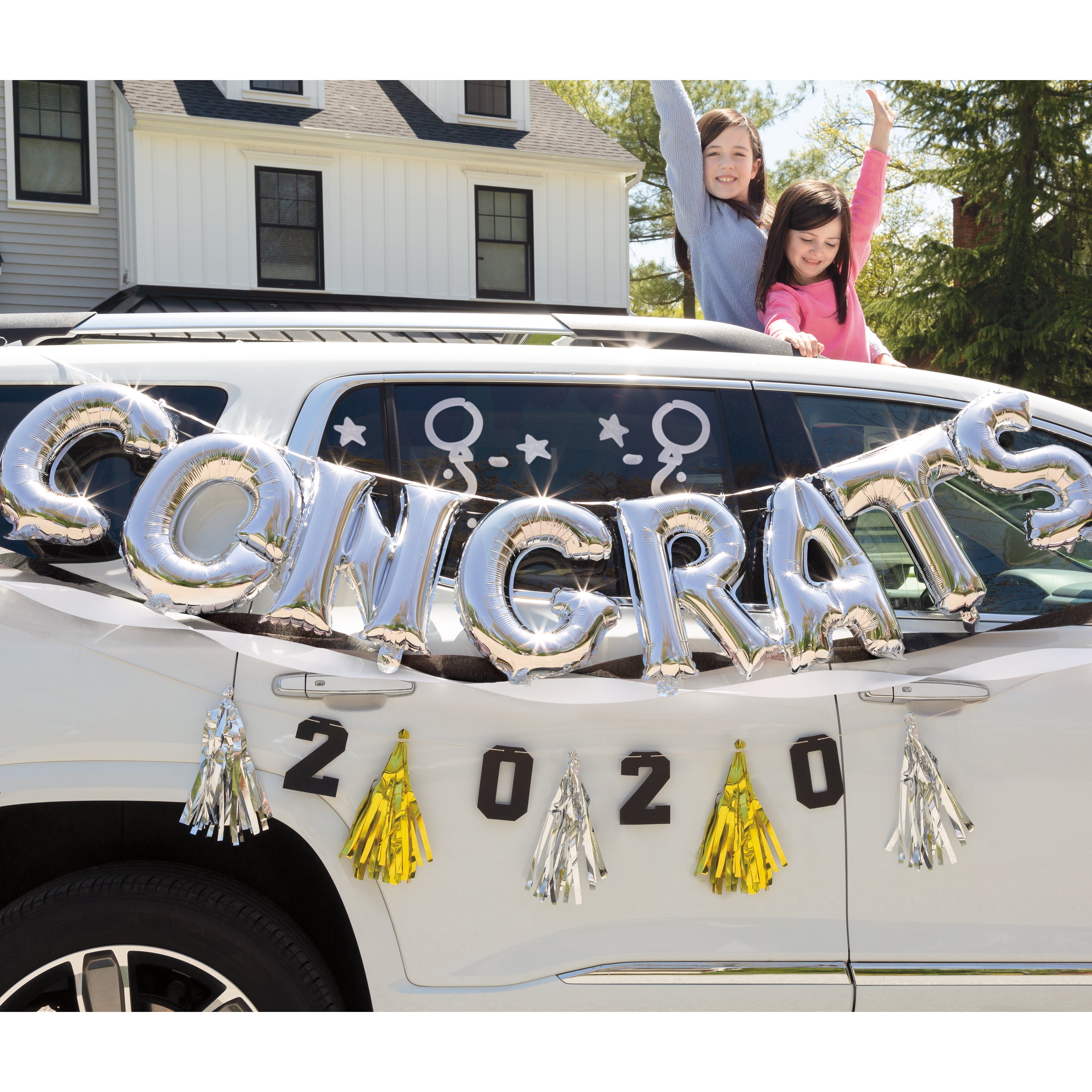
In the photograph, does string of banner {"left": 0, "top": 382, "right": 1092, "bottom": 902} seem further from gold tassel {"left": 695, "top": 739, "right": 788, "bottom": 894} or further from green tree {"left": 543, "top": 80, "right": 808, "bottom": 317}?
green tree {"left": 543, "top": 80, "right": 808, "bottom": 317}

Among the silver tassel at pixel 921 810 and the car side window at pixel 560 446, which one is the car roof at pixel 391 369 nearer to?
the car side window at pixel 560 446

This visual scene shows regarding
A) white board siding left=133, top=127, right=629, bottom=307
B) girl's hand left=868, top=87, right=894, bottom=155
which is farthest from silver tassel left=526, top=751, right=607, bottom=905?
white board siding left=133, top=127, right=629, bottom=307

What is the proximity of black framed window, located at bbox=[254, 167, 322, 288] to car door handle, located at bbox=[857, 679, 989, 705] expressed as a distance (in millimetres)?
12423

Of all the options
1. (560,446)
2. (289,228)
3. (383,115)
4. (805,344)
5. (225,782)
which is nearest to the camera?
(225,782)

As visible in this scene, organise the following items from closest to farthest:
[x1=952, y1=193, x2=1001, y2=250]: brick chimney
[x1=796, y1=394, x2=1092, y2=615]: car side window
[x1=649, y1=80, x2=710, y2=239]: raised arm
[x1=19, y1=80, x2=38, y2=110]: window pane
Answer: [x1=796, y1=394, x2=1092, y2=615]: car side window < [x1=649, y1=80, x2=710, y2=239]: raised arm < [x1=19, y1=80, x2=38, y2=110]: window pane < [x1=952, y1=193, x2=1001, y2=250]: brick chimney

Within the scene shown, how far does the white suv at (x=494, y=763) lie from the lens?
2.04m

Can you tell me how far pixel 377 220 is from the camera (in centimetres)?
1359

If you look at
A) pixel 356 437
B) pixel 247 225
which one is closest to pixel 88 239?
pixel 247 225

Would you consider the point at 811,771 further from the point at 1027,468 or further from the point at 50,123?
the point at 50,123

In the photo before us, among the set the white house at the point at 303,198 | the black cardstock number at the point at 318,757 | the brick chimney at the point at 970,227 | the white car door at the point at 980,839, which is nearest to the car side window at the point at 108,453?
the black cardstock number at the point at 318,757

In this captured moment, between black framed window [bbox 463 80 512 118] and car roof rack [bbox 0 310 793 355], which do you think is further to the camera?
black framed window [bbox 463 80 512 118]

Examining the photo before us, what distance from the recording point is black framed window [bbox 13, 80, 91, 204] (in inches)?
494

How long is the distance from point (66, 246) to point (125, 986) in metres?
13.1

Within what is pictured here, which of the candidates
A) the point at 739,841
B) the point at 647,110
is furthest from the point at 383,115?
the point at 739,841
